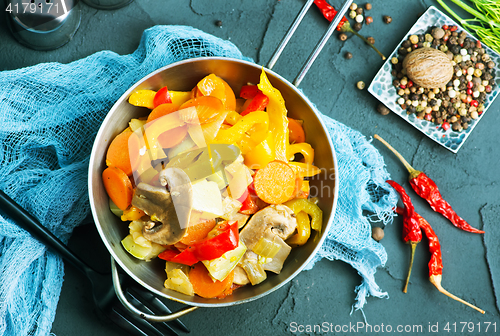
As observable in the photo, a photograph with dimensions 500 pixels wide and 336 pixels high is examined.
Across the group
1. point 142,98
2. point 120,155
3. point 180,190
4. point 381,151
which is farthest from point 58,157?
point 381,151

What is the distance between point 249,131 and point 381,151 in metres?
1.03

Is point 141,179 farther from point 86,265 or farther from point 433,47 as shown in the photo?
point 433,47

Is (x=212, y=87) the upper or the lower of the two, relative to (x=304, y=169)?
upper

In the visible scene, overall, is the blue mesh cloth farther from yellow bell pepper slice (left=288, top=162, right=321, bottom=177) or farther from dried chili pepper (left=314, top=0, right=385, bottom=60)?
dried chili pepper (left=314, top=0, right=385, bottom=60)

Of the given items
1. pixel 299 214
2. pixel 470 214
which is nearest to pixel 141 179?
pixel 299 214

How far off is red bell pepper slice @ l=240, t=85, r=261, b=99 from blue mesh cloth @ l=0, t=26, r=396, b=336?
373 mm

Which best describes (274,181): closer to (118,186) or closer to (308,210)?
(308,210)

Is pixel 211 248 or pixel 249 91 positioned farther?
pixel 249 91

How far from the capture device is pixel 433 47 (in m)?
2.29

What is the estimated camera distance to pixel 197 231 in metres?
1.60

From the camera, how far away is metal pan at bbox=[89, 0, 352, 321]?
5.24ft

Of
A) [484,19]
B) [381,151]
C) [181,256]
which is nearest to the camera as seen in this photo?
[181,256]

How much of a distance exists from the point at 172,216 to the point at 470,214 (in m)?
1.93

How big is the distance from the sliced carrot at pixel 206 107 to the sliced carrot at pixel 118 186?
0.41 meters
